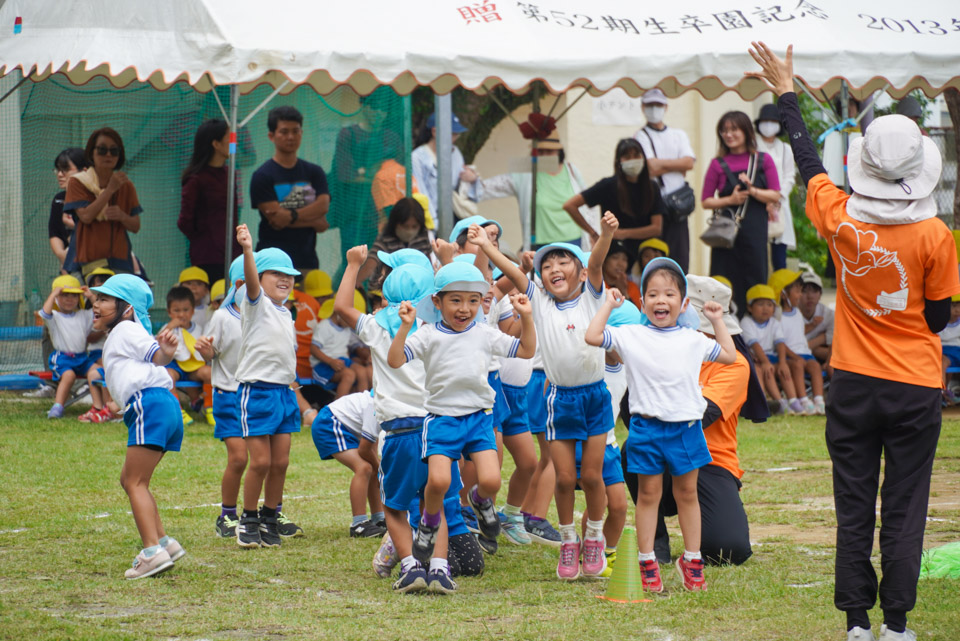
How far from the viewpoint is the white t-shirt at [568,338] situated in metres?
A: 5.91

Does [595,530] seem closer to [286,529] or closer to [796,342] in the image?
[286,529]

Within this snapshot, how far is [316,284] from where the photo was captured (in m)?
11.3

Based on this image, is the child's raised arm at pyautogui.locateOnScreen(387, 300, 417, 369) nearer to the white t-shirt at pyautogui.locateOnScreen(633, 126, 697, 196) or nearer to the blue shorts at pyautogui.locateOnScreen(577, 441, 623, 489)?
the blue shorts at pyautogui.locateOnScreen(577, 441, 623, 489)

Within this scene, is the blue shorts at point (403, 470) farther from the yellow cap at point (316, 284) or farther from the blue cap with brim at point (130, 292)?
the yellow cap at point (316, 284)

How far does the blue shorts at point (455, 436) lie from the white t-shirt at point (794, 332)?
6.91m

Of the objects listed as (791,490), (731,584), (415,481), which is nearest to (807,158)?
(731,584)

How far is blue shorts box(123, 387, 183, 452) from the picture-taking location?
19.2ft

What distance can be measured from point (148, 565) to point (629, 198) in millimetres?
6938

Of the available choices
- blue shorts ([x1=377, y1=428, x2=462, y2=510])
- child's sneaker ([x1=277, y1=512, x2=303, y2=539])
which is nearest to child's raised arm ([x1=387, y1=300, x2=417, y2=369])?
blue shorts ([x1=377, y1=428, x2=462, y2=510])

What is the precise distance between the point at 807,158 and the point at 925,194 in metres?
0.52

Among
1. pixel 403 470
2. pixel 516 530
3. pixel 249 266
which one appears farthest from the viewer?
pixel 516 530

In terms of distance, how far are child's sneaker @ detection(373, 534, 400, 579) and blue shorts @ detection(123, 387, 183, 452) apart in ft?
3.74

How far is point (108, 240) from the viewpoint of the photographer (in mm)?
11125

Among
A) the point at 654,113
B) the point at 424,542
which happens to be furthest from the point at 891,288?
the point at 654,113
